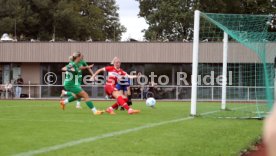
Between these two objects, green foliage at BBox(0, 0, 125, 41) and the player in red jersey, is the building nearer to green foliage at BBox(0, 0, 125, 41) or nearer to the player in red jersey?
green foliage at BBox(0, 0, 125, 41)

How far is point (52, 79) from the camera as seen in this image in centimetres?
3991

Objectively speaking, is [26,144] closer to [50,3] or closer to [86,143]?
[86,143]

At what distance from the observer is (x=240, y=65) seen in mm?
28547

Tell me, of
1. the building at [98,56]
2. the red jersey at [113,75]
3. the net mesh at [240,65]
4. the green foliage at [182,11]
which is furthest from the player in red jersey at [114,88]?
the green foliage at [182,11]

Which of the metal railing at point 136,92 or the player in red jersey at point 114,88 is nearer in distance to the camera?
the player in red jersey at point 114,88

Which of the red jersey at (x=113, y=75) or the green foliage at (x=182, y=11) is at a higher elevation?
the green foliage at (x=182, y=11)

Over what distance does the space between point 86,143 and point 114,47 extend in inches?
1285

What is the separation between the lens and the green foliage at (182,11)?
55.5 meters

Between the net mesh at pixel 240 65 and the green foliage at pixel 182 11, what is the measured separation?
18.9 m

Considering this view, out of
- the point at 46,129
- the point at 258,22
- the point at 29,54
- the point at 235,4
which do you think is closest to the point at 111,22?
Result: the point at 235,4

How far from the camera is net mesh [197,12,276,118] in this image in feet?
52.6

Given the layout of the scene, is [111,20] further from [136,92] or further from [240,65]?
[240,65]

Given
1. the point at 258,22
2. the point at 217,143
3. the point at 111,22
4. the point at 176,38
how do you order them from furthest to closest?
the point at 111,22, the point at 176,38, the point at 258,22, the point at 217,143

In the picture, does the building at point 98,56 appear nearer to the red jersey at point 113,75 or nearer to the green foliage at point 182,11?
the green foliage at point 182,11
